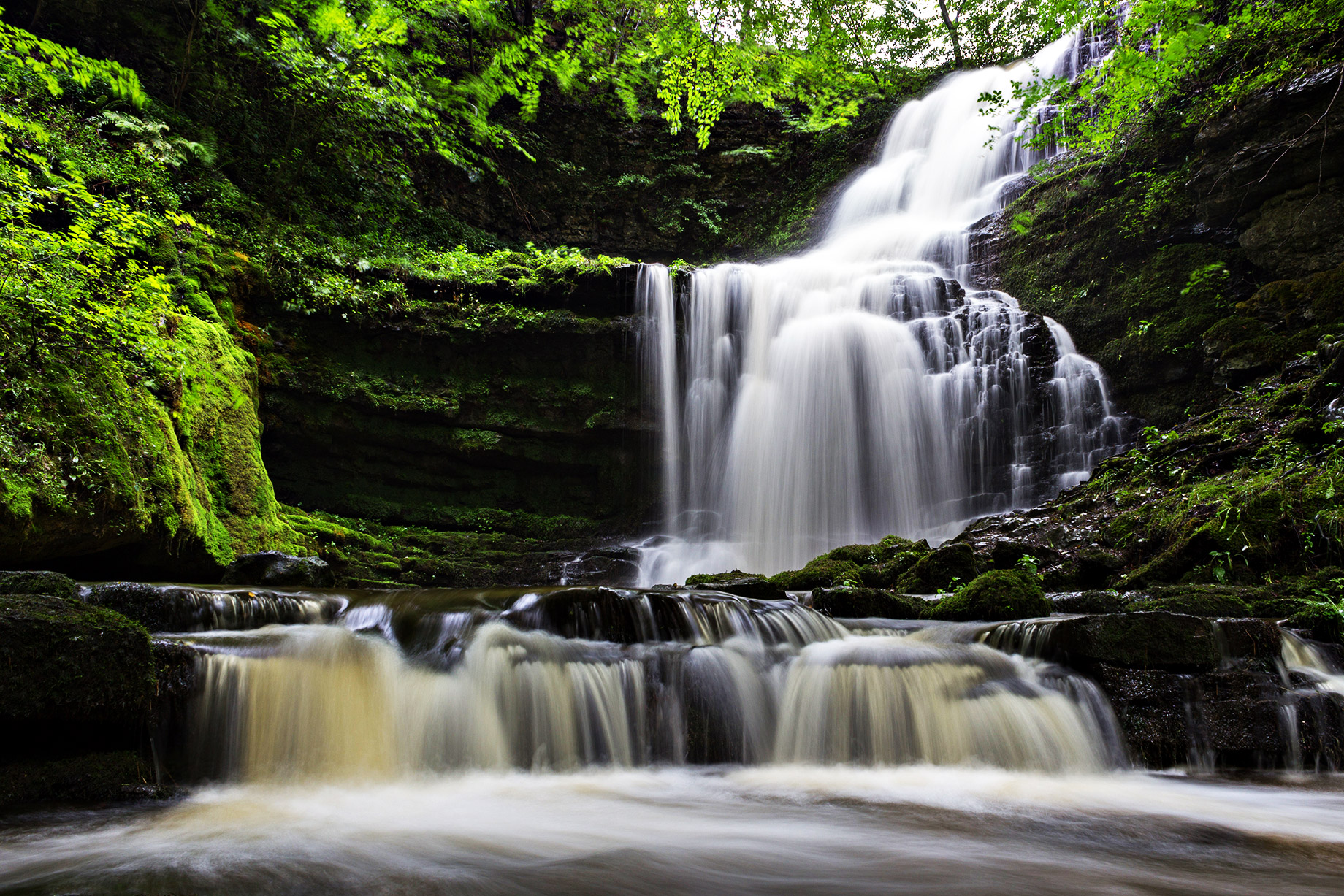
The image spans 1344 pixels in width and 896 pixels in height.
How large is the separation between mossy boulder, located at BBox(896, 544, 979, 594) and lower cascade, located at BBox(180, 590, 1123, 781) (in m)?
2.40

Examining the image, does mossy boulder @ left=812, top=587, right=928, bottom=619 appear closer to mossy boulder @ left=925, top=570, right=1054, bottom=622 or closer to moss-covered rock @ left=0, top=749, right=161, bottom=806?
mossy boulder @ left=925, top=570, right=1054, bottom=622

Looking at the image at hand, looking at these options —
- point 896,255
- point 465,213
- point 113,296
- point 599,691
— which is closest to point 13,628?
point 599,691

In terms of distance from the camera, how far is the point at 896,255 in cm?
1595

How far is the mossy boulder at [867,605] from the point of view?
6.03m

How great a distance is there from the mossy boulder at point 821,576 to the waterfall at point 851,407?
119 inches

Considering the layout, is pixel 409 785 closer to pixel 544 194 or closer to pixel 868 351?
pixel 868 351

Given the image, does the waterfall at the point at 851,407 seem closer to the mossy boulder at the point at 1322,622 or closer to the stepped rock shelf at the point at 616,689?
the mossy boulder at the point at 1322,622

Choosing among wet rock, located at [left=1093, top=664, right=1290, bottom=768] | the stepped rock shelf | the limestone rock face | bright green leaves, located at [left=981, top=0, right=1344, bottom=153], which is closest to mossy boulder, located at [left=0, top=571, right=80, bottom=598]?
the stepped rock shelf

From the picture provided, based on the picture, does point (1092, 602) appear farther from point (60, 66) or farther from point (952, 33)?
point (952, 33)

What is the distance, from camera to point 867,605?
6.09 m

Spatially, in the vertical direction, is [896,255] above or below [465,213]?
below

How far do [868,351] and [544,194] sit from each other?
10419mm

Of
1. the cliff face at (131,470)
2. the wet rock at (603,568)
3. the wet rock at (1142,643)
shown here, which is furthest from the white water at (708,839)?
the wet rock at (603,568)

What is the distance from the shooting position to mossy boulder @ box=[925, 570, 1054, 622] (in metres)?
5.65
